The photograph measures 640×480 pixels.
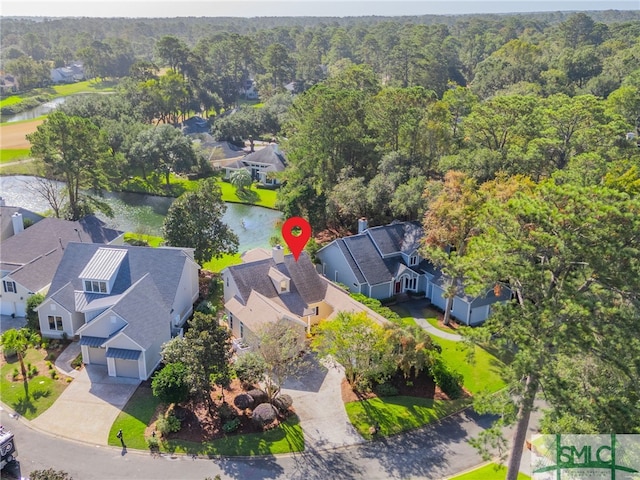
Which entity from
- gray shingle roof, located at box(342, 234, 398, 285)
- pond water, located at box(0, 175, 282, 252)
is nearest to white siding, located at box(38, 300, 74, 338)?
pond water, located at box(0, 175, 282, 252)

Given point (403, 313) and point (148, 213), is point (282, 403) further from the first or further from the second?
point (148, 213)

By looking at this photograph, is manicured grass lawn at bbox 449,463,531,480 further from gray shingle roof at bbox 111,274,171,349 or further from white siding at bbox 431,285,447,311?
gray shingle roof at bbox 111,274,171,349

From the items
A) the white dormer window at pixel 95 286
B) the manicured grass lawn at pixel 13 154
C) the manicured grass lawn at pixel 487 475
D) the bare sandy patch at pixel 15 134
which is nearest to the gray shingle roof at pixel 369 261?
the manicured grass lawn at pixel 487 475

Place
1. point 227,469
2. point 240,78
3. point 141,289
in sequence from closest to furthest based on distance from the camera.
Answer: point 227,469 → point 141,289 → point 240,78

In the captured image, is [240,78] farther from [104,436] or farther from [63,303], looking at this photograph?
[104,436]

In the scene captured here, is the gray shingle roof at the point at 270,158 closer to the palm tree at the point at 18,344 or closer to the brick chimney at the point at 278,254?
the brick chimney at the point at 278,254

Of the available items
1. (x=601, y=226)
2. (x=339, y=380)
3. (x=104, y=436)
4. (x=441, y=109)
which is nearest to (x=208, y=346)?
(x=104, y=436)
